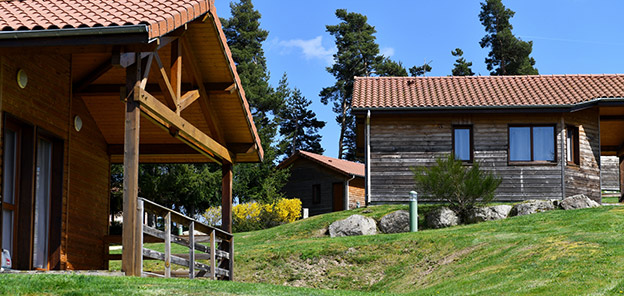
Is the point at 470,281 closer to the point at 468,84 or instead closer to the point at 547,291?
the point at 547,291

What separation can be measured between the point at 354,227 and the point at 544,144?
7.55 metres

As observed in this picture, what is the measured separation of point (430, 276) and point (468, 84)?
569 inches

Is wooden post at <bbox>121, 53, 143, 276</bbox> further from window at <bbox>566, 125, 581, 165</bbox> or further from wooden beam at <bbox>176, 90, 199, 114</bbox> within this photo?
window at <bbox>566, 125, 581, 165</bbox>

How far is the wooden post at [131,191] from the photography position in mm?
10289

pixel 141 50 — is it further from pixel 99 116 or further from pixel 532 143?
pixel 532 143

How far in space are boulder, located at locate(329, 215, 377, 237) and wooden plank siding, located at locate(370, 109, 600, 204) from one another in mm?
3191

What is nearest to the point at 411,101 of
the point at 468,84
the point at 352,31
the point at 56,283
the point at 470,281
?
the point at 468,84

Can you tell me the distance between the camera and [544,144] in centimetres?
2752

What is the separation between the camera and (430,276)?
1661 centimetres

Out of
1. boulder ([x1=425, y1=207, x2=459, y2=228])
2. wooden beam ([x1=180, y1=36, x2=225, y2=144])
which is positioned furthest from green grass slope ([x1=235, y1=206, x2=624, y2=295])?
wooden beam ([x1=180, y1=36, x2=225, y2=144])

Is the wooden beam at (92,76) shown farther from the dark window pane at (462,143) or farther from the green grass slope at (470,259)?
the dark window pane at (462,143)

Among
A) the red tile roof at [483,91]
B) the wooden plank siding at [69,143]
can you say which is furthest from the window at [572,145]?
the wooden plank siding at [69,143]

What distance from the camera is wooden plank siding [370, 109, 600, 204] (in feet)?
89.9

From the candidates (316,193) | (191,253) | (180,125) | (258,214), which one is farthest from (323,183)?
(180,125)
